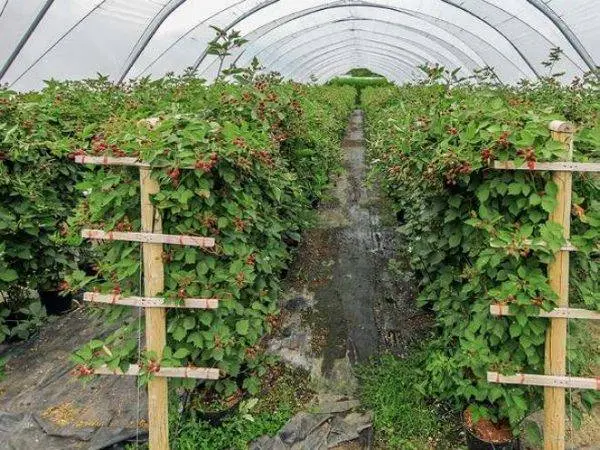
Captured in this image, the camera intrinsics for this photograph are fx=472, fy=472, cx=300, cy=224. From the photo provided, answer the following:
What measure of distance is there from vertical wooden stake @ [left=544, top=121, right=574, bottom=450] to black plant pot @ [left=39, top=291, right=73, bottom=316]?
4.19 metres

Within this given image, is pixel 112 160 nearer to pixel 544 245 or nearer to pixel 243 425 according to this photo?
pixel 243 425

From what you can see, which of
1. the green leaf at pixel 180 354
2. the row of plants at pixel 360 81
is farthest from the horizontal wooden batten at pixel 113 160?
the row of plants at pixel 360 81

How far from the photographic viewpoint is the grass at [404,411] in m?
2.95

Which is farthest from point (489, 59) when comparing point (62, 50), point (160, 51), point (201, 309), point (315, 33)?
point (201, 309)

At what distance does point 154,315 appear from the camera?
2.57 metres

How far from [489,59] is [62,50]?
11.1m

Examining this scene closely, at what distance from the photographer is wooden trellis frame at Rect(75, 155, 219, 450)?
2447 millimetres

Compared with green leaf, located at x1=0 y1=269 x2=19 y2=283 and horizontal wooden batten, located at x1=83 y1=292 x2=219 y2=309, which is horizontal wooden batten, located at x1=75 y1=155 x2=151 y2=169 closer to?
horizontal wooden batten, located at x1=83 y1=292 x2=219 y2=309

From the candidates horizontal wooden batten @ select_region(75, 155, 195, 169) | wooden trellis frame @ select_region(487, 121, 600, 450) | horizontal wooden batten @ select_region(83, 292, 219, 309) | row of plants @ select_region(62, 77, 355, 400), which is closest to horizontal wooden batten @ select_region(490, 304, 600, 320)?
wooden trellis frame @ select_region(487, 121, 600, 450)

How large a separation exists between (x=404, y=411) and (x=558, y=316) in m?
1.26

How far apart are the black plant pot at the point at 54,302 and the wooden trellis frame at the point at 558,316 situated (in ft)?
13.2

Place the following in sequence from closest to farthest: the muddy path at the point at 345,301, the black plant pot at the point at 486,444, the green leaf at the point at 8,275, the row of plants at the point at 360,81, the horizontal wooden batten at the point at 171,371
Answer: the horizontal wooden batten at the point at 171,371 → the black plant pot at the point at 486,444 → the green leaf at the point at 8,275 → the muddy path at the point at 345,301 → the row of plants at the point at 360,81

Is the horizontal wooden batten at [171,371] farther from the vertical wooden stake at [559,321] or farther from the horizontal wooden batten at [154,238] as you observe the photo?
the vertical wooden stake at [559,321]

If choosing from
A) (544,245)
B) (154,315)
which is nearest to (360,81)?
(544,245)
